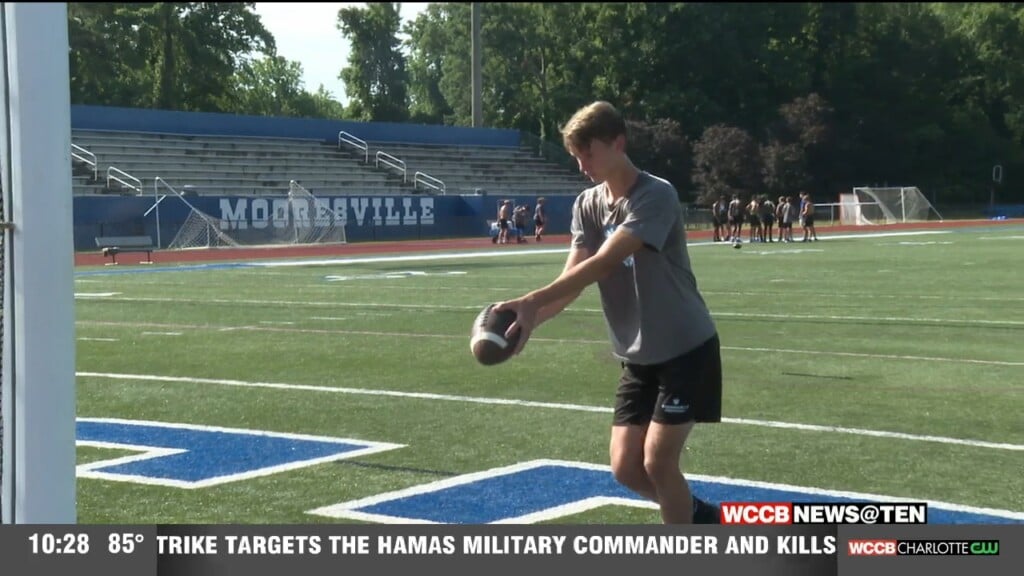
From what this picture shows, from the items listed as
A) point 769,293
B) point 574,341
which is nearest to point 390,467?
point 574,341

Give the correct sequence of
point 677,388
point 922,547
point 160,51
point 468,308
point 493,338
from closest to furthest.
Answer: point 922,547 < point 493,338 < point 677,388 < point 468,308 < point 160,51

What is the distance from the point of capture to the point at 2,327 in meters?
4.09

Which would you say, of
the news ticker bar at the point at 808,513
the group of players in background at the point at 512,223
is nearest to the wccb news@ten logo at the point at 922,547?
the news ticker bar at the point at 808,513

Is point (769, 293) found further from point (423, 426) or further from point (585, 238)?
point (585, 238)

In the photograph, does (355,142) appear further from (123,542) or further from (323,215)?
(123,542)

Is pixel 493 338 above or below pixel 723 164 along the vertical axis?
below

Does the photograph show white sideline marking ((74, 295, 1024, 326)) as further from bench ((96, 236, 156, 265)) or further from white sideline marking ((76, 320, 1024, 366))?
bench ((96, 236, 156, 265))

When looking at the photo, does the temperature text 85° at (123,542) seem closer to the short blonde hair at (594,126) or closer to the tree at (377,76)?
the short blonde hair at (594,126)

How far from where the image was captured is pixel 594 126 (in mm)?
5125

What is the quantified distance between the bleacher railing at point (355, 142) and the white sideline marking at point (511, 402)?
149 ft

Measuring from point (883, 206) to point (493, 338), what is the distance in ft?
209

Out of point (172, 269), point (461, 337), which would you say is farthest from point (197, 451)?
point (172, 269)

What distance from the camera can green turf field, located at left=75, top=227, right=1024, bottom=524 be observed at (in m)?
7.08

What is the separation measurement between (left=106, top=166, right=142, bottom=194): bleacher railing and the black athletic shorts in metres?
39.6
